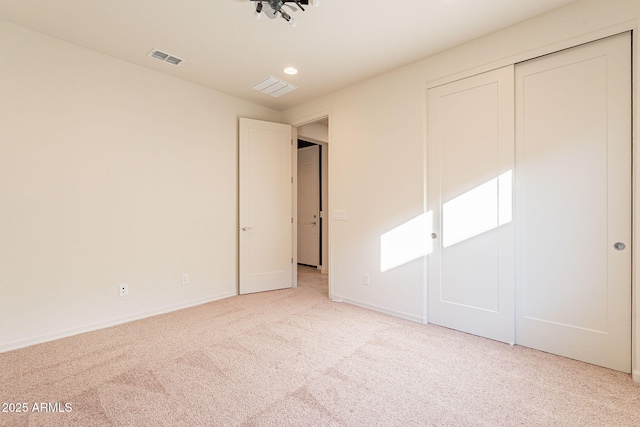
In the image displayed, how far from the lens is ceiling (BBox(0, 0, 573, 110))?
227 centimetres

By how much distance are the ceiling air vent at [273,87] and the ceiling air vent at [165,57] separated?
93 cm

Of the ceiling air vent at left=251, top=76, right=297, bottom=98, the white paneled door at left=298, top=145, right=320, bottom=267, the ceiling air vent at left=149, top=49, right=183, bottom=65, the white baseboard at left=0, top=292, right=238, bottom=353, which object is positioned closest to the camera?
the white baseboard at left=0, top=292, right=238, bottom=353

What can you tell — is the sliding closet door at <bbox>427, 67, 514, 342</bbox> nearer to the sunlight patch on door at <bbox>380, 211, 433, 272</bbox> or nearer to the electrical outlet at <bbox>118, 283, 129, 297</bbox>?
the sunlight patch on door at <bbox>380, 211, 433, 272</bbox>

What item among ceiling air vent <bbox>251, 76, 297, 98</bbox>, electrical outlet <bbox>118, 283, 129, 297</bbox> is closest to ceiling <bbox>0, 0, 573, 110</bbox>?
ceiling air vent <bbox>251, 76, 297, 98</bbox>

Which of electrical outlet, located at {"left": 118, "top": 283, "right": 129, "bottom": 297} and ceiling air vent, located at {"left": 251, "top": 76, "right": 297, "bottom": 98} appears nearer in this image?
electrical outlet, located at {"left": 118, "top": 283, "right": 129, "bottom": 297}

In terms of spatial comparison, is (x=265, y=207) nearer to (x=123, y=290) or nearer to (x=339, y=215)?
(x=339, y=215)

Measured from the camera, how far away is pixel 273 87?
374 cm

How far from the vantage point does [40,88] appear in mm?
2592

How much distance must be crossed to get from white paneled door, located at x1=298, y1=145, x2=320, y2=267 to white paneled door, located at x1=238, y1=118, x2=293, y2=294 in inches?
64.0

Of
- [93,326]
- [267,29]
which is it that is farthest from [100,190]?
[267,29]

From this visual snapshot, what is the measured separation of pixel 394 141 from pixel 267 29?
1.70 metres

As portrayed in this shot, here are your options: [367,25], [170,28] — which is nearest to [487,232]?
[367,25]

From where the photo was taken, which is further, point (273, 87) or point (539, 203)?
point (273, 87)

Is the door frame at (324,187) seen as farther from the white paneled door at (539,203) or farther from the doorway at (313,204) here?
the white paneled door at (539,203)
